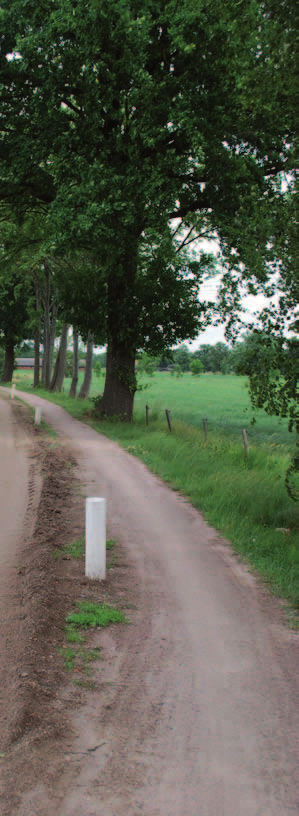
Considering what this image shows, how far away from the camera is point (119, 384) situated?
72.2ft

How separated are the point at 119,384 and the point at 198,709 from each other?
18.0 m

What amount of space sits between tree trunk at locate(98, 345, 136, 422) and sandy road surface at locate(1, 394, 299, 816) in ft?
46.1

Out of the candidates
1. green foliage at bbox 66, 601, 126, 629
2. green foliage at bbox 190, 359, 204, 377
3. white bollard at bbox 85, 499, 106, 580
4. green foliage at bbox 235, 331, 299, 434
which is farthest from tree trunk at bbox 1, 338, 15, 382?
green foliage at bbox 66, 601, 126, 629

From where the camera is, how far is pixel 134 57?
15742 millimetres

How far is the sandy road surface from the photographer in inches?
135

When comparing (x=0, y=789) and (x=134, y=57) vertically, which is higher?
(x=134, y=57)

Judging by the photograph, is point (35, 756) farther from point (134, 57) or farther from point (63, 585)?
point (134, 57)

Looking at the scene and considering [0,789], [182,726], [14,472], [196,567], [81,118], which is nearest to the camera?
[0,789]

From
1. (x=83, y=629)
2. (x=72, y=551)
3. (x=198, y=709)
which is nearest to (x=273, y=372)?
(x=72, y=551)

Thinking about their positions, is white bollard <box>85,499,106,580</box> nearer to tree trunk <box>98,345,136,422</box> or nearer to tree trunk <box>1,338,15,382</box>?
tree trunk <box>98,345,136,422</box>

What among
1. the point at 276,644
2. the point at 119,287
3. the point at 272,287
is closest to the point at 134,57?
the point at 119,287

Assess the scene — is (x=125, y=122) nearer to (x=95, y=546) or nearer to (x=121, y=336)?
(x=121, y=336)

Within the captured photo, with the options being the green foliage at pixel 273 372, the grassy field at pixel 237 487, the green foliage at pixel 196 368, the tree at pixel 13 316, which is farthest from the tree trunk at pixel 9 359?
the green foliage at pixel 273 372

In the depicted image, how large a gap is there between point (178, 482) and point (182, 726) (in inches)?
317
